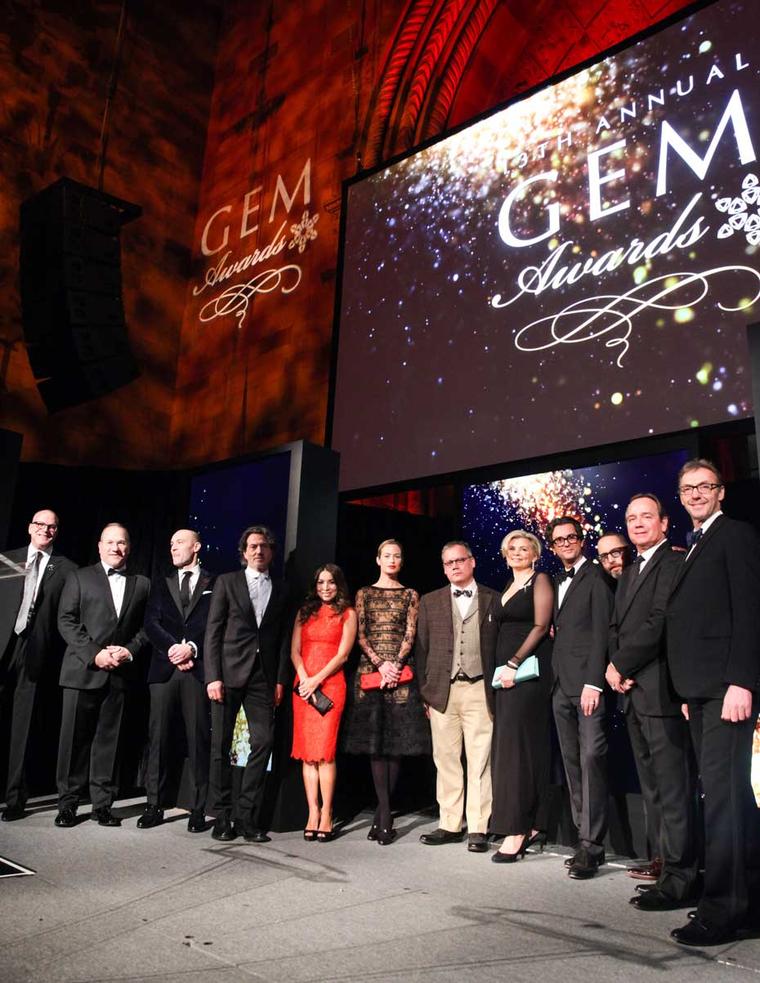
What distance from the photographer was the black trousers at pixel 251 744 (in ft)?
11.5

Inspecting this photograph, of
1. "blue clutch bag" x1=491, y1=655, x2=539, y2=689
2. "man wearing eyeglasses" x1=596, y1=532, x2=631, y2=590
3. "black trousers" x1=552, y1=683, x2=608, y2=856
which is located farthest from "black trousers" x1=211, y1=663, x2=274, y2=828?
"man wearing eyeglasses" x1=596, y1=532, x2=631, y2=590

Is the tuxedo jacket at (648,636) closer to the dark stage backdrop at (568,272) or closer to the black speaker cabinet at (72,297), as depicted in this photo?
the dark stage backdrop at (568,272)

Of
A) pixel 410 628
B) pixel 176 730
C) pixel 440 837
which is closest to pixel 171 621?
pixel 176 730

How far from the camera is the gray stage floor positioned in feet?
6.23

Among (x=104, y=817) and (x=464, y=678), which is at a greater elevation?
(x=464, y=678)

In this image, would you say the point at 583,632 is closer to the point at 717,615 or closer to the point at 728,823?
the point at 717,615

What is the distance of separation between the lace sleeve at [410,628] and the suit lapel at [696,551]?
59.3 inches

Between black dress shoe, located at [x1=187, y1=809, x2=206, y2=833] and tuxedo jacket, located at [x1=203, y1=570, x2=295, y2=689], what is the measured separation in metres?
0.59

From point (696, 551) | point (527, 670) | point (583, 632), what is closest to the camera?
point (696, 551)

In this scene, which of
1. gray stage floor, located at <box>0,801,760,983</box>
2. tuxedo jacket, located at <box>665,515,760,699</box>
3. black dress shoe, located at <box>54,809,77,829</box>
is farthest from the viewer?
black dress shoe, located at <box>54,809,77,829</box>

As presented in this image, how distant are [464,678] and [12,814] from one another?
2.18 meters

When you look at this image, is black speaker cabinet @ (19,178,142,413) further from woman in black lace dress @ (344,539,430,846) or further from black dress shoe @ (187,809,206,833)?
black dress shoe @ (187,809,206,833)

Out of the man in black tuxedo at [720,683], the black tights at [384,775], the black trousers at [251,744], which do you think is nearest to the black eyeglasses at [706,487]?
the man in black tuxedo at [720,683]

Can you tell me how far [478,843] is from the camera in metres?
3.37
